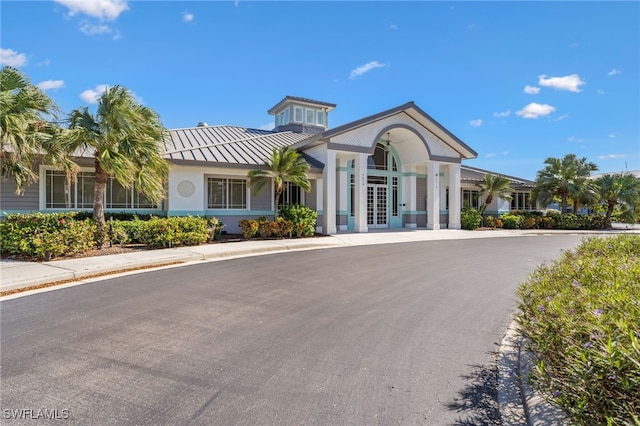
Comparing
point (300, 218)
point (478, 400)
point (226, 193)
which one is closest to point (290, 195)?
point (300, 218)

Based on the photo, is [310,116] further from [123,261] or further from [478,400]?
[478,400]

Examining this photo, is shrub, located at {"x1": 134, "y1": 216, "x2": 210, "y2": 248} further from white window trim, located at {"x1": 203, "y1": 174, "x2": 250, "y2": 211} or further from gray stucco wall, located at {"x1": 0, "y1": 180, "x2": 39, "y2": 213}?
gray stucco wall, located at {"x1": 0, "y1": 180, "x2": 39, "y2": 213}

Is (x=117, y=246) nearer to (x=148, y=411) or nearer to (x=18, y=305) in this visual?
(x=18, y=305)

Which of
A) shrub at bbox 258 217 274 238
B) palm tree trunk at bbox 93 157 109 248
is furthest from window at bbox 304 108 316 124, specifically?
palm tree trunk at bbox 93 157 109 248

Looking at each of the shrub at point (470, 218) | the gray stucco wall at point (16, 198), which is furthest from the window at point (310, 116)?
the gray stucco wall at point (16, 198)

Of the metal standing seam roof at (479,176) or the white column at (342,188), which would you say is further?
the metal standing seam roof at (479,176)

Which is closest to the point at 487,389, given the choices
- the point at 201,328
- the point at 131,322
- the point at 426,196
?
the point at 201,328

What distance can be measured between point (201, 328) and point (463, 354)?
137 inches

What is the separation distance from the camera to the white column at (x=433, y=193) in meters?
22.2

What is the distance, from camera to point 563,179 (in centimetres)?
2539

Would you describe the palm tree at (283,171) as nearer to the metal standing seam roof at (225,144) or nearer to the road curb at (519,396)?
the metal standing seam roof at (225,144)

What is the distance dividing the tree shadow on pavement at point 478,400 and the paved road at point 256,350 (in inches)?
0.7

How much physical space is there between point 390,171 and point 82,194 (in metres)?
16.8

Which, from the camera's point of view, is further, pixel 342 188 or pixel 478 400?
pixel 342 188
